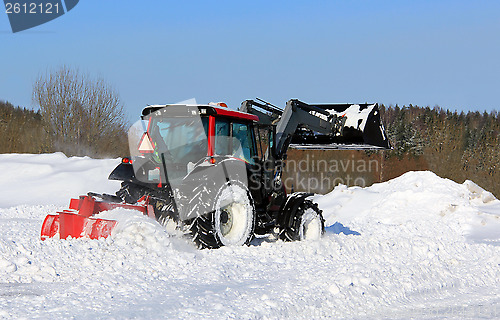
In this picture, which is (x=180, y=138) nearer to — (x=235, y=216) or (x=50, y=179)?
(x=235, y=216)

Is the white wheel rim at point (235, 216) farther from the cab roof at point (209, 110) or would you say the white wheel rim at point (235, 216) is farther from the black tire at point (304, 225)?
the cab roof at point (209, 110)

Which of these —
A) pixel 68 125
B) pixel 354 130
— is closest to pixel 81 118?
pixel 68 125

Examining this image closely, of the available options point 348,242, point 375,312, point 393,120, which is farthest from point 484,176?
point 393,120

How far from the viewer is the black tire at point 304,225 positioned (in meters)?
7.76

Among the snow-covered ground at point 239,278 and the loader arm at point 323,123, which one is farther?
the loader arm at point 323,123

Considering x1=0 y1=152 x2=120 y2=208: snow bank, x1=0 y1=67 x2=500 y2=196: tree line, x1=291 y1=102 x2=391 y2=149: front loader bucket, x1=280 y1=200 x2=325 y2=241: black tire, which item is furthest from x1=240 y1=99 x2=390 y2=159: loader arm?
x1=0 y1=67 x2=500 y2=196: tree line

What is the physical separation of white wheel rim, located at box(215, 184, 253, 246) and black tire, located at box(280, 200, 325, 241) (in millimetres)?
842

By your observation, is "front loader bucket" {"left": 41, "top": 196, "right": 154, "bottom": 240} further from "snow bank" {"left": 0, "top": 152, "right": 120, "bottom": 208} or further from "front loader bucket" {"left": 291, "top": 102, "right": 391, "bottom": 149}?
"snow bank" {"left": 0, "top": 152, "right": 120, "bottom": 208}

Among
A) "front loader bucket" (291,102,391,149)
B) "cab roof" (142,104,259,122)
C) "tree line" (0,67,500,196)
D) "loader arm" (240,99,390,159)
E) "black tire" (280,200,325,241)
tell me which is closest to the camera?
"cab roof" (142,104,259,122)

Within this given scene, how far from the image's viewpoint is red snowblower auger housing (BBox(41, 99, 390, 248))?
645 cm

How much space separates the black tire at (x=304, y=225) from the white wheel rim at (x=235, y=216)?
842 mm

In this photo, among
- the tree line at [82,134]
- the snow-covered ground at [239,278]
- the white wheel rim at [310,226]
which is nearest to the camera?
the snow-covered ground at [239,278]

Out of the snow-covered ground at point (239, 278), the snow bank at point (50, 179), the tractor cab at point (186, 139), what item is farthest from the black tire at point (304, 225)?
the snow bank at point (50, 179)

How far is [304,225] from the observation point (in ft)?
26.6
